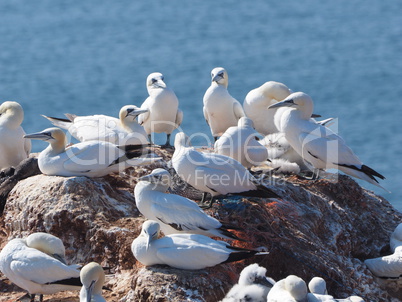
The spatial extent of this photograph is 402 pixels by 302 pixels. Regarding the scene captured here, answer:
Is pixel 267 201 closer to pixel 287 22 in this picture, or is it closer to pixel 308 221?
pixel 308 221

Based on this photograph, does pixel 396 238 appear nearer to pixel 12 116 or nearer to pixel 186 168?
pixel 186 168

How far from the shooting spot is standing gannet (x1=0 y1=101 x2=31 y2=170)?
970 centimetres

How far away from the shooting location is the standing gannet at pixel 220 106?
1057 cm

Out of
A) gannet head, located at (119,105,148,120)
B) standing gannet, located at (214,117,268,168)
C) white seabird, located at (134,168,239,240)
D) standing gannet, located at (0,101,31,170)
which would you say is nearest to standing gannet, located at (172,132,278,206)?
white seabird, located at (134,168,239,240)

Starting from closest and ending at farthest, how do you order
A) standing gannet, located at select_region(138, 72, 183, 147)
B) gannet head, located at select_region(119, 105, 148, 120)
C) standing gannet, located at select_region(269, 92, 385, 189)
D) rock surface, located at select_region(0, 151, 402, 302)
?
rock surface, located at select_region(0, 151, 402, 302), standing gannet, located at select_region(269, 92, 385, 189), gannet head, located at select_region(119, 105, 148, 120), standing gannet, located at select_region(138, 72, 183, 147)

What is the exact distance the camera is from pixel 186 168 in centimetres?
801

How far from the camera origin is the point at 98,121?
31.6 feet

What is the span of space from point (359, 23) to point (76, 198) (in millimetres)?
27531

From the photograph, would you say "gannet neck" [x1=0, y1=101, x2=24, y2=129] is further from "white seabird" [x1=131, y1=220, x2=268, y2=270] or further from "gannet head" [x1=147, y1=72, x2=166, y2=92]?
"white seabird" [x1=131, y1=220, x2=268, y2=270]

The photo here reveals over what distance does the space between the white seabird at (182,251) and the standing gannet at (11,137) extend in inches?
118

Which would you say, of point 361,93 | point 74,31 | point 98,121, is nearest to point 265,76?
point 361,93

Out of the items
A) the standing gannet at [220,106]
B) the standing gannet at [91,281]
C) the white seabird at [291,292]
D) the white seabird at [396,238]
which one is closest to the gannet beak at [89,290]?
the standing gannet at [91,281]

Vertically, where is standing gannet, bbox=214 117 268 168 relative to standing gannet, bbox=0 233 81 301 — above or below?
above

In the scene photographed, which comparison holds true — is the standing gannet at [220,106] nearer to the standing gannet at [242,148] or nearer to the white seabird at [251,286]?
the standing gannet at [242,148]
